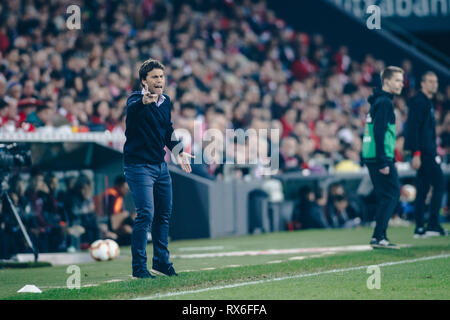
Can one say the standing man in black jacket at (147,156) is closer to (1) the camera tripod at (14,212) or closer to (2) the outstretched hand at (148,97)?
(2) the outstretched hand at (148,97)

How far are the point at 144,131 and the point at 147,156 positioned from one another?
235 mm

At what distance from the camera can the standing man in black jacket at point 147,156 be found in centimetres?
838

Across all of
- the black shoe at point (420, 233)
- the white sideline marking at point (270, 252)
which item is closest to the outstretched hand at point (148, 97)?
the white sideline marking at point (270, 252)

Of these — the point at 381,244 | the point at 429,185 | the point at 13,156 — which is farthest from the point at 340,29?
the point at 13,156

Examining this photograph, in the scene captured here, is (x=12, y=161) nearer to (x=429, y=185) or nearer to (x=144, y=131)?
(x=144, y=131)

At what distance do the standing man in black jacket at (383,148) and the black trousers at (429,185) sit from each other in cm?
194

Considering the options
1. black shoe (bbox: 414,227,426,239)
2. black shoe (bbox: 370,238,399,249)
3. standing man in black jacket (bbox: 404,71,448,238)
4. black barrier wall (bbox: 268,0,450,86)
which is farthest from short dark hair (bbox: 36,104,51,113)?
black barrier wall (bbox: 268,0,450,86)

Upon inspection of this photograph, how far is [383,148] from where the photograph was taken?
35.9ft

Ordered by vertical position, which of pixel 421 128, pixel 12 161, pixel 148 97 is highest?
pixel 148 97

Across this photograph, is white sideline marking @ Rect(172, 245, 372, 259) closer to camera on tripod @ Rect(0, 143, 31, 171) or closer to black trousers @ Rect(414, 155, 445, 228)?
black trousers @ Rect(414, 155, 445, 228)

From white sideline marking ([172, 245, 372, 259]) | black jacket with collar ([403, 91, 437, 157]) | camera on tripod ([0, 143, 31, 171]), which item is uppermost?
black jacket with collar ([403, 91, 437, 157])

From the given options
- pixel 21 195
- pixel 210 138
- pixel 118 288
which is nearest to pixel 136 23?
pixel 210 138

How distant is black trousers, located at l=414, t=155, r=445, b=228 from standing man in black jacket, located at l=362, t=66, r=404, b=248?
194 cm

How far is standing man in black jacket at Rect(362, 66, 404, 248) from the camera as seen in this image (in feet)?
36.1
